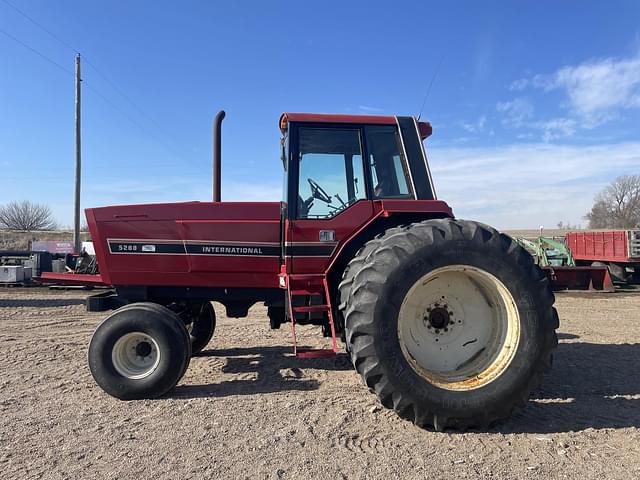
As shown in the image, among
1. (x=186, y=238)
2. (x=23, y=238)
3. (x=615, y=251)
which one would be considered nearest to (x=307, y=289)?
(x=186, y=238)

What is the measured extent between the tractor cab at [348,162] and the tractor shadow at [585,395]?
78.3 inches

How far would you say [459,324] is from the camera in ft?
12.1

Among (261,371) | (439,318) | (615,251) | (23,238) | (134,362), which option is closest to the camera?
(439,318)

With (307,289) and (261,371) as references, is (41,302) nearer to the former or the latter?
(261,371)

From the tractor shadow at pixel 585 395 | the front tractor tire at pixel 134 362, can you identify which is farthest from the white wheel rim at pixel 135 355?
the tractor shadow at pixel 585 395

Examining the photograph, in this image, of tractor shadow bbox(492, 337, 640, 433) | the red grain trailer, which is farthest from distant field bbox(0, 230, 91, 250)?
tractor shadow bbox(492, 337, 640, 433)

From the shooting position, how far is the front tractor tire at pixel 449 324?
10.5 ft

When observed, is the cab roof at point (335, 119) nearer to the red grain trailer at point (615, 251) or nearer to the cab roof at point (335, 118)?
the cab roof at point (335, 118)

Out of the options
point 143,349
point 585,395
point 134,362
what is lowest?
point 585,395

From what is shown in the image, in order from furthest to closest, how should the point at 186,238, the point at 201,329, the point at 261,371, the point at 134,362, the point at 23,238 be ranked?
1. the point at 23,238
2. the point at 201,329
3. the point at 261,371
4. the point at 186,238
5. the point at 134,362

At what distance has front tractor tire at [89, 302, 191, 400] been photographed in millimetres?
3812

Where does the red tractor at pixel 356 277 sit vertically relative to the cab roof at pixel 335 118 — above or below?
below

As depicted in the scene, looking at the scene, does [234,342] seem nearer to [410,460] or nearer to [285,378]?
[285,378]

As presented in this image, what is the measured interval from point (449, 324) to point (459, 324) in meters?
0.08
